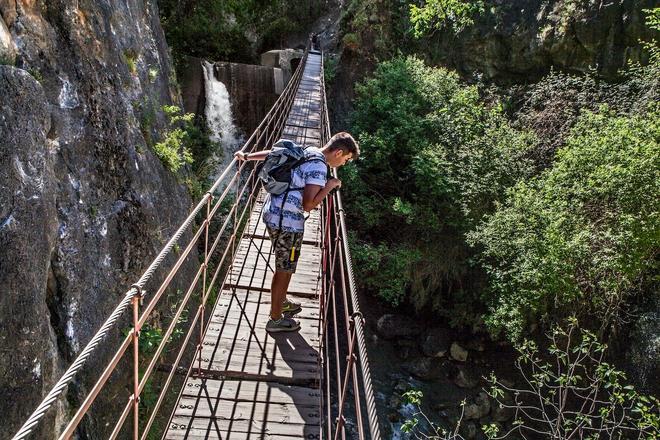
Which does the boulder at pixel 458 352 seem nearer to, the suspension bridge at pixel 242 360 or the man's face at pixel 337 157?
the suspension bridge at pixel 242 360

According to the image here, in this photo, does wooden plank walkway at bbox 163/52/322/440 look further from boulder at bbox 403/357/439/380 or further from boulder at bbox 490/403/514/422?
boulder at bbox 490/403/514/422

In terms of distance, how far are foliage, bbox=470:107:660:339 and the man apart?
5.12m

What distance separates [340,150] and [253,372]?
4.71ft

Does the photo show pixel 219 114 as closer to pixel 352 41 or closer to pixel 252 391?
pixel 352 41

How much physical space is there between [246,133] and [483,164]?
5046 mm

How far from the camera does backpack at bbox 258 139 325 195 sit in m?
3.04

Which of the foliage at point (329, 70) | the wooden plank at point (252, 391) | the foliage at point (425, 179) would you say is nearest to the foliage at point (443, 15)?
the foliage at point (329, 70)

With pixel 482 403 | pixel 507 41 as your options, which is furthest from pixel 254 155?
pixel 507 41

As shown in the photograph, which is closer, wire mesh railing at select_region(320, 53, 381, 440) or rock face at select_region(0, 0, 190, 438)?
wire mesh railing at select_region(320, 53, 381, 440)

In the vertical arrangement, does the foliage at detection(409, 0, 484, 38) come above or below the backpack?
above

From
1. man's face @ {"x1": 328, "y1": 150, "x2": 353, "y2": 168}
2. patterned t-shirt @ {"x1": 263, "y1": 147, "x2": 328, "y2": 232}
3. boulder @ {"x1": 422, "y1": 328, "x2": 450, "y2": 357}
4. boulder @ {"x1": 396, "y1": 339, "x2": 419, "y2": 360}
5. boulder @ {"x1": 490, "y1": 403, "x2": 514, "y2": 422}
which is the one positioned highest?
man's face @ {"x1": 328, "y1": 150, "x2": 353, "y2": 168}

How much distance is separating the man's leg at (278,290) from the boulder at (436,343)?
625 centimetres

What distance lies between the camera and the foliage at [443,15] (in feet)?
40.4

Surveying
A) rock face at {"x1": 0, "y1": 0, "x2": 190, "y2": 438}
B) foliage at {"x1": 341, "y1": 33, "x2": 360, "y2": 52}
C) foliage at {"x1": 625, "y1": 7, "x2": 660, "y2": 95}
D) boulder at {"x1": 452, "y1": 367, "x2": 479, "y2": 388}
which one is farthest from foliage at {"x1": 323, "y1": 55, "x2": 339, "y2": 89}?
boulder at {"x1": 452, "y1": 367, "x2": 479, "y2": 388}
